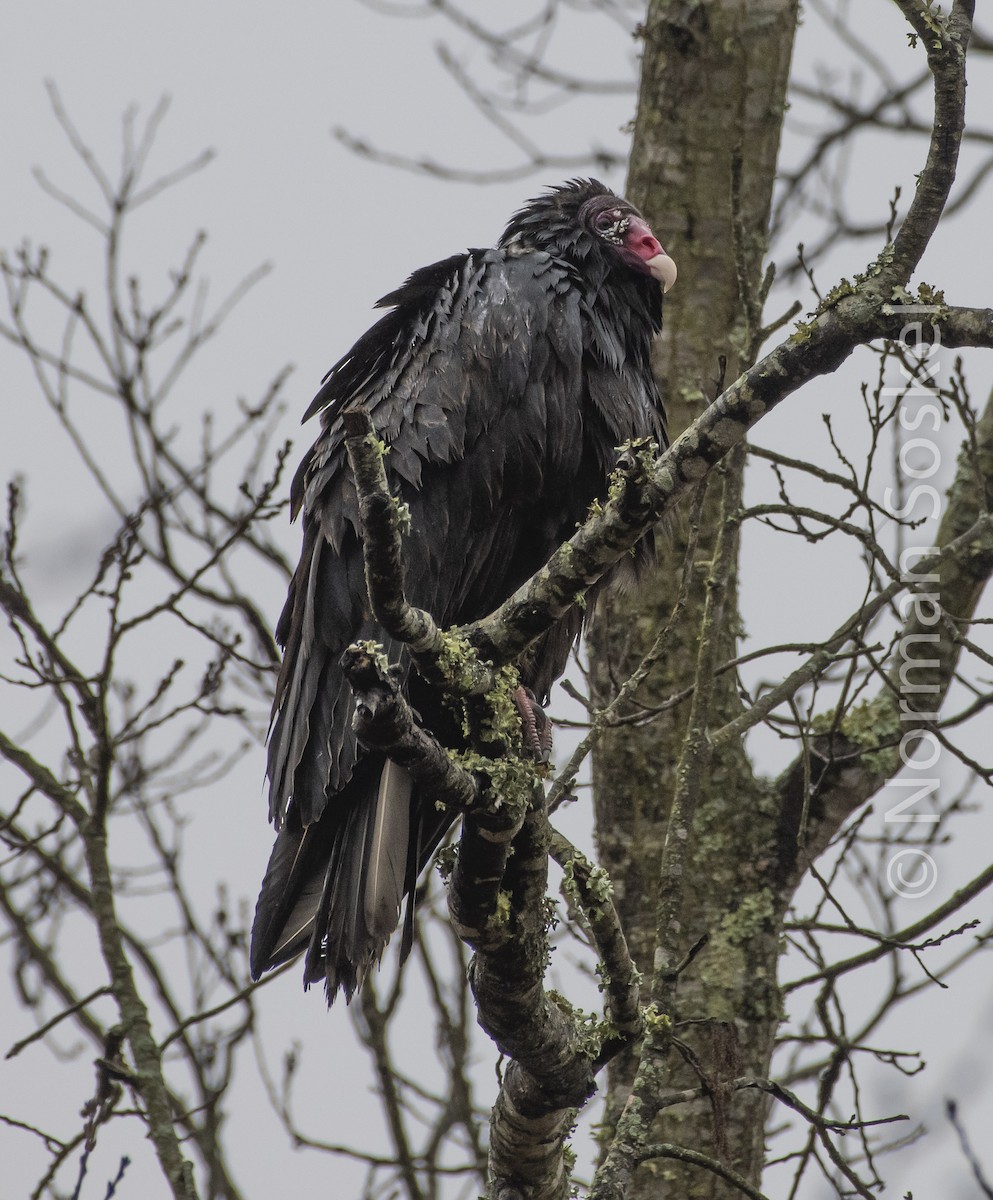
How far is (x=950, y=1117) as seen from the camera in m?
1.59

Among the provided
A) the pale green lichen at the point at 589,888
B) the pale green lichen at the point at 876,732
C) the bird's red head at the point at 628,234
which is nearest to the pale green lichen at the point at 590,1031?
the pale green lichen at the point at 589,888

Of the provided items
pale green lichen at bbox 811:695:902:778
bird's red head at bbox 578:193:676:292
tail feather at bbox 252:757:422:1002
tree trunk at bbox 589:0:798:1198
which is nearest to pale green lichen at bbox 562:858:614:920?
tail feather at bbox 252:757:422:1002

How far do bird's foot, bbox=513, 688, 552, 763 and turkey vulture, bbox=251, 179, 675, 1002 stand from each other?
19 centimetres

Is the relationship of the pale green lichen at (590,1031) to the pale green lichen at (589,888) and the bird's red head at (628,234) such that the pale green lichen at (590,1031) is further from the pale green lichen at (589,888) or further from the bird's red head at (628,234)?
the bird's red head at (628,234)

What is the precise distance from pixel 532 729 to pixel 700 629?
0.74 metres

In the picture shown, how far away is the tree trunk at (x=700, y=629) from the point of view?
3.52 m

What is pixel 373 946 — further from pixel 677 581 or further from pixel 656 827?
pixel 677 581

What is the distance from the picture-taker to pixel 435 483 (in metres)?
3.10

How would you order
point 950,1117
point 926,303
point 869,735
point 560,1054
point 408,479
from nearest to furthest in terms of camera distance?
point 950,1117
point 926,303
point 560,1054
point 408,479
point 869,735

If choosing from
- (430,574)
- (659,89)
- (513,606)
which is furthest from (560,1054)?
(659,89)

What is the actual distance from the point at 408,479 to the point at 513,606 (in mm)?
951

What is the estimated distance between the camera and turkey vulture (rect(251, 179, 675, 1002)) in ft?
9.49

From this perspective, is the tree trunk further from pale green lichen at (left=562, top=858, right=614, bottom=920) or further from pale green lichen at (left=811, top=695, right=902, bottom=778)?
pale green lichen at (left=562, top=858, right=614, bottom=920)

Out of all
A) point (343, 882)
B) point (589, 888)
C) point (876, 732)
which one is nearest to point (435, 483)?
point (343, 882)
